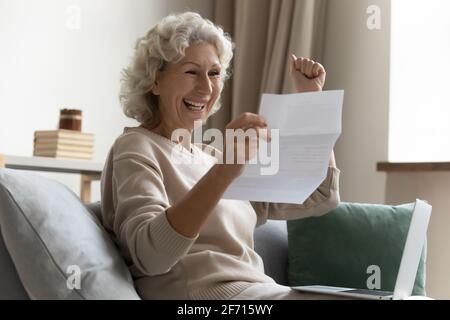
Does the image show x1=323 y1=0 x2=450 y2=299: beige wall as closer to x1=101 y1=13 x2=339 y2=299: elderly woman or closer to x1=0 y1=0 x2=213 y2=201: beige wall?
x1=0 y1=0 x2=213 y2=201: beige wall

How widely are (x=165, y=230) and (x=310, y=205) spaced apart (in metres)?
0.66

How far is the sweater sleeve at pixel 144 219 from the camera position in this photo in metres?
1.53

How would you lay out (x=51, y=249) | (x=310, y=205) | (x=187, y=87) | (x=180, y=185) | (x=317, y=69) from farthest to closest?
(x=310, y=205) → (x=317, y=69) → (x=187, y=87) → (x=180, y=185) → (x=51, y=249)

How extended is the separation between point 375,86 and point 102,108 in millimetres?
1184

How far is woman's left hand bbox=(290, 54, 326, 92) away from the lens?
1984 millimetres

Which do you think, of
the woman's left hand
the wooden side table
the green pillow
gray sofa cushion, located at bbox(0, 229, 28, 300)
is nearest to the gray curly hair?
the woman's left hand

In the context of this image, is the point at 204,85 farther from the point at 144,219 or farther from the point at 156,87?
the point at 144,219

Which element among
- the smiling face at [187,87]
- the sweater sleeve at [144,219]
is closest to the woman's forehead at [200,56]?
the smiling face at [187,87]

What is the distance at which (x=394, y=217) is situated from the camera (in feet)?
7.71

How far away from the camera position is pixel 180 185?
5.69 ft

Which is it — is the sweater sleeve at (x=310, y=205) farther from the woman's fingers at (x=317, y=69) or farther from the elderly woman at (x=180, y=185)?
the woman's fingers at (x=317, y=69)

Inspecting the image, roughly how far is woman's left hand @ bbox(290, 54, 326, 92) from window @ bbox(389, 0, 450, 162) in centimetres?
133

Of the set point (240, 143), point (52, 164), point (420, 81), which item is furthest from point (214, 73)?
point (420, 81)

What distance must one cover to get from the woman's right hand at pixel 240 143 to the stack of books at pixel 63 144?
1557mm
